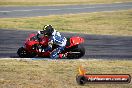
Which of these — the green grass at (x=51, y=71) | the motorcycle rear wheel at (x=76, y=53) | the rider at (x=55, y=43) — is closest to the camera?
the green grass at (x=51, y=71)

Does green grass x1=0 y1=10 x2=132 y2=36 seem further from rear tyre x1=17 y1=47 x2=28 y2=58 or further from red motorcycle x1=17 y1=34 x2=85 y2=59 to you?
rear tyre x1=17 y1=47 x2=28 y2=58

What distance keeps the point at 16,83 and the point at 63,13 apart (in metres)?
28.8

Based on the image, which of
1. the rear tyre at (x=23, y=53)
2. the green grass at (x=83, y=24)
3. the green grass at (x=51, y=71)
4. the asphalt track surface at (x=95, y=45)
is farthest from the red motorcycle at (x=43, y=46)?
the green grass at (x=83, y=24)

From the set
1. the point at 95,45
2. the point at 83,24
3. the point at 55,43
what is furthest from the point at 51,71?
the point at 83,24

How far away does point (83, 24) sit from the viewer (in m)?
32.4

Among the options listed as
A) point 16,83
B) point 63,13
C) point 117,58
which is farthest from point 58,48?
point 63,13

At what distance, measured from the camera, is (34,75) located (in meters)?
13.5

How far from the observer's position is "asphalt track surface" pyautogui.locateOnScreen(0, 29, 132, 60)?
19.0 m

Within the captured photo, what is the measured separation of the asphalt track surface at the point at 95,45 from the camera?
62.4ft

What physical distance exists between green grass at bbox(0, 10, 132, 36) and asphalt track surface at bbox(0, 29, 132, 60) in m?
2.48

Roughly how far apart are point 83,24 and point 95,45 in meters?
10.7

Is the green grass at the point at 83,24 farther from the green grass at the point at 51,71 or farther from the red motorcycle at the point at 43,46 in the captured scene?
the green grass at the point at 51,71

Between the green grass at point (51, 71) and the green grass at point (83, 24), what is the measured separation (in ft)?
37.4

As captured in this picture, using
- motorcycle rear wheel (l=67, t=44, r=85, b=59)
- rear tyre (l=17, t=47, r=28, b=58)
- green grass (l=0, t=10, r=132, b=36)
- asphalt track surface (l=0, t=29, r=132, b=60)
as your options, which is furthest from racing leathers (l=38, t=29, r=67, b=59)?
green grass (l=0, t=10, r=132, b=36)
